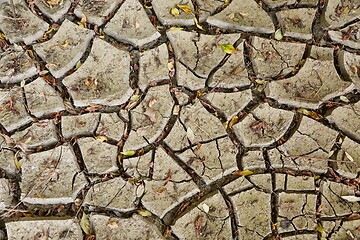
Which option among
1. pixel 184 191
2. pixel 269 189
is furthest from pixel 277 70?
pixel 184 191

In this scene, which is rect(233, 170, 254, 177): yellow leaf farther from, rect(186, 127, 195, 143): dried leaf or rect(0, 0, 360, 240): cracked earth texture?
rect(186, 127, 195, 143): dried leaf

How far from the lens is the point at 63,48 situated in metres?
2.93

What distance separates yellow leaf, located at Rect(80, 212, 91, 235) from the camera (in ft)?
8.58

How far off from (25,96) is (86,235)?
2.80ft

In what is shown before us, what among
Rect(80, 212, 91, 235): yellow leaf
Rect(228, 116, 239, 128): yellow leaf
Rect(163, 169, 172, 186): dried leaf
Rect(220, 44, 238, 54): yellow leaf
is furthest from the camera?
Rect(220, 44, 238, 54): yellow leaf

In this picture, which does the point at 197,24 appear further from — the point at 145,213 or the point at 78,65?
the point at 145,213

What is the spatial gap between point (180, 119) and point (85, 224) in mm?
771

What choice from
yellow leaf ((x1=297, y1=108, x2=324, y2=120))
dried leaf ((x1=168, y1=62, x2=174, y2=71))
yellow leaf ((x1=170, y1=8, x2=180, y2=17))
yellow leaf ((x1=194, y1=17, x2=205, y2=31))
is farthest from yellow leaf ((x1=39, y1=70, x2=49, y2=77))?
yellow leaf ((x1=297, y1=108, x2=324, y2=120))

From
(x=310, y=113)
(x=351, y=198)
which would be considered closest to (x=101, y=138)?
(x=310, y=113)

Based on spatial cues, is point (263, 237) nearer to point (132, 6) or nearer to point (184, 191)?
point (184, 191)

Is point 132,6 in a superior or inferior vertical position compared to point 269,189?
superior

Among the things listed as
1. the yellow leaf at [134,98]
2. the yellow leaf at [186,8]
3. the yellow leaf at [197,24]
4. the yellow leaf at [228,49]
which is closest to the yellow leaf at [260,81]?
the yellow leaf at [228,49]

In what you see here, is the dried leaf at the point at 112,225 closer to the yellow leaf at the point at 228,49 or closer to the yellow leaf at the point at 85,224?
the yellow leaf at the point at 85,224

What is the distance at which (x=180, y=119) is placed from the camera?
286 centimetres
